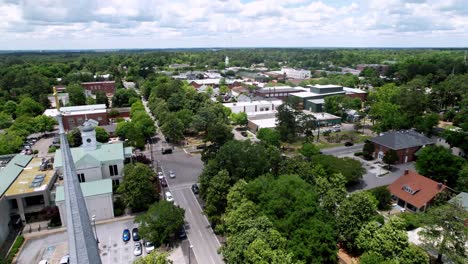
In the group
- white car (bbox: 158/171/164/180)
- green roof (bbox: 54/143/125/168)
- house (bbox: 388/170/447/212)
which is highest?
green roof (bbox: 54/143/125/168)

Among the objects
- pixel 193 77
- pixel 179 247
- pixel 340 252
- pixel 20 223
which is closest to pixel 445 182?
pixel 340 252

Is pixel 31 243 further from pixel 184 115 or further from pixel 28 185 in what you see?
pixel 184 115

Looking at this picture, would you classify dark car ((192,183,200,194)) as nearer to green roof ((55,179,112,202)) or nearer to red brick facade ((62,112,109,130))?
green roof ((55,179,112,202))

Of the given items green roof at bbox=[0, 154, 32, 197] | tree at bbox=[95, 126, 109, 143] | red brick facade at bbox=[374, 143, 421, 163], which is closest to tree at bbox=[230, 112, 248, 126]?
tree at bbox=[95, 126, 109, 143]

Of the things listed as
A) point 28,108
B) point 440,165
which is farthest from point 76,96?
point 440,165

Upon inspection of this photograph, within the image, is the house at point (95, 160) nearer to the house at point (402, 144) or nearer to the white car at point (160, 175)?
the white car at point (160, 175)
